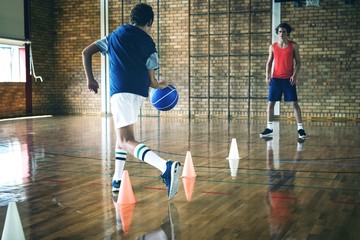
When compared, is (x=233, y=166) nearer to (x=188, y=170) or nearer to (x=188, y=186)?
(x=188, y=170)

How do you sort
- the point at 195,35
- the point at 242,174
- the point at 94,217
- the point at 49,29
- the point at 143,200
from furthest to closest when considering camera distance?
the point at 49,29
the point at 195,35
the point at 242,174
the point at 143,200
the point at 94,217

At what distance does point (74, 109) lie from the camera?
14156 mm

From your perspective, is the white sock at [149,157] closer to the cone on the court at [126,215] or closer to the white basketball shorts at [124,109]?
the white basketball shorts at [124,109]

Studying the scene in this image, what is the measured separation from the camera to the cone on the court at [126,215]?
9.06 ft

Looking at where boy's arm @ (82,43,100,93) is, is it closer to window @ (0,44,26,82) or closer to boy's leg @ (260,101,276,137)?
boy's leg @ (260,101,276,137)

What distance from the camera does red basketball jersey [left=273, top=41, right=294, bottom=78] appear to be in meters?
7.35

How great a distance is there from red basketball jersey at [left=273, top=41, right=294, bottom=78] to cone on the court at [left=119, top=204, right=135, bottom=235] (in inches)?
184

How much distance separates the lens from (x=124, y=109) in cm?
349

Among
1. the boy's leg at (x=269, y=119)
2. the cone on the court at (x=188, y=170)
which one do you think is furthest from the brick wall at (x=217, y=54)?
the cone on the court at (x=188, y=170)

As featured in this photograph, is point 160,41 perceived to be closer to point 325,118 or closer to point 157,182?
point 325,118

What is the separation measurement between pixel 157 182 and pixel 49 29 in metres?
11.0

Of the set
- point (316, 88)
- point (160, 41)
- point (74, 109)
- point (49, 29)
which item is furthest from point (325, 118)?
point (49, 29)

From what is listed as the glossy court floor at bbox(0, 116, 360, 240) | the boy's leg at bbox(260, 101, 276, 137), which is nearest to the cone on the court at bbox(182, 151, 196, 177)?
the glossy court floor at bbox(0, 116, 360, 240)

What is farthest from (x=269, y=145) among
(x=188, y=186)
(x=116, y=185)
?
(x=116, y=185)
